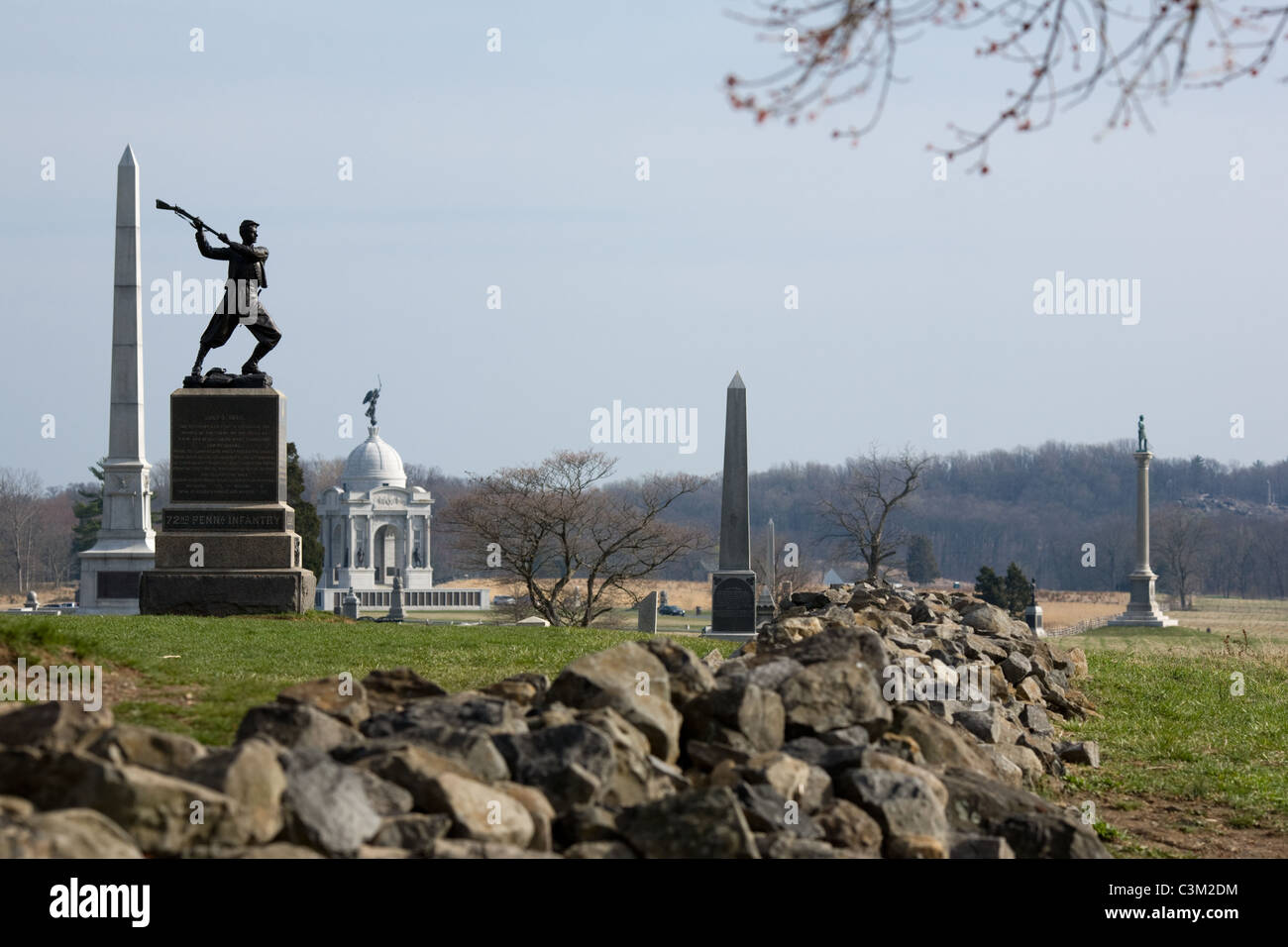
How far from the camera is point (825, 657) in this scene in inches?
359

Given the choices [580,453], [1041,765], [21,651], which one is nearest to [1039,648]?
[1041,765]

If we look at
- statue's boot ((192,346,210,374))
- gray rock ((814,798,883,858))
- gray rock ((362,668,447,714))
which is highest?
statue's boot ((192,346,210,374))

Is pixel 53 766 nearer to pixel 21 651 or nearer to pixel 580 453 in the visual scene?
pixel 21 651

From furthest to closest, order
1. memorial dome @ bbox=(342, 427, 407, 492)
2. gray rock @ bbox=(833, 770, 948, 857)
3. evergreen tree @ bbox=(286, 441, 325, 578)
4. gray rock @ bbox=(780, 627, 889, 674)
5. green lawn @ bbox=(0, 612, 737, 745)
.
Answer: memorial dome @ bbox=(342, 427, 407, 492) < evergreen tree @ bbox=(286, 441, 325, 578) < green lawn @ bbox=(0, 612, 737, 745) < gray rock @ bbox=(780, 627, 889, 674) < gray rock @ bbox=(833, 770, 948, 857)

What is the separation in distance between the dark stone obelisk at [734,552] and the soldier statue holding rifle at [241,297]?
24.4 feet

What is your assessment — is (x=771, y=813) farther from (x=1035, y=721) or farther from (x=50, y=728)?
(x=1035, y=721)

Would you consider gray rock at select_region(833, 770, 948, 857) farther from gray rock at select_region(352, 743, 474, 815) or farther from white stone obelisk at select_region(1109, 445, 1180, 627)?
white stone obelisk at select_region(1109, 445, 1180, 627)

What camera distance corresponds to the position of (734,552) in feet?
81.3

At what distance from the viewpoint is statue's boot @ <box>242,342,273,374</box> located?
71.2 ft

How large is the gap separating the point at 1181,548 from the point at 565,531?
2347 inches

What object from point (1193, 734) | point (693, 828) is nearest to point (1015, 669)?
point (1193, 734)

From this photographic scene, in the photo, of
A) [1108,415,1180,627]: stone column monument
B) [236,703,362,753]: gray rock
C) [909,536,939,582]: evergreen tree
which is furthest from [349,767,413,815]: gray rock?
[909,536,939,582]: evergreen tree

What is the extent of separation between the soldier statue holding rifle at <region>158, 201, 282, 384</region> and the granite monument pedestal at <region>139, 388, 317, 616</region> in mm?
647

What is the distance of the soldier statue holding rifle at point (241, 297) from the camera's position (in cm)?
2152
